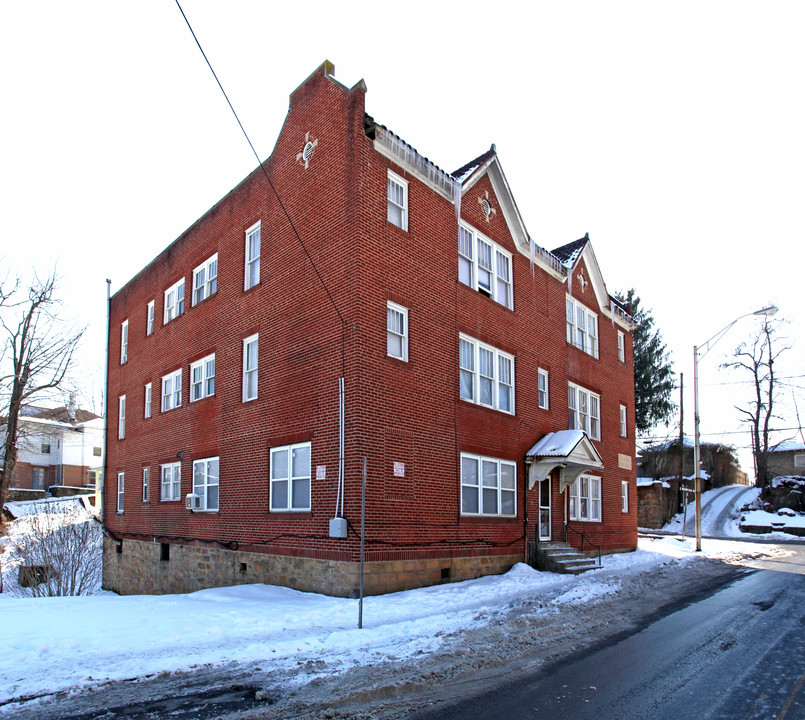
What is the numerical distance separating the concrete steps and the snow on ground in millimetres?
3196

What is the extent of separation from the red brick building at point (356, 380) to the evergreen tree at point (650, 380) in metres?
A: 23.7

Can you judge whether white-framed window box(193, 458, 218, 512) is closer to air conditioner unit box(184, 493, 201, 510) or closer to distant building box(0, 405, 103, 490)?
air conditioner unit box(184, 493, 201, 510)

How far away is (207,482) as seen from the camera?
19203 millimetres

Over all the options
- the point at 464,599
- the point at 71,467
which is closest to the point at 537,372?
the point at 464,599

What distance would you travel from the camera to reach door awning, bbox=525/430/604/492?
18.6 meters

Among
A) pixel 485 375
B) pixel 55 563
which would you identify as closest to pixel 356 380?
pixel 485 375

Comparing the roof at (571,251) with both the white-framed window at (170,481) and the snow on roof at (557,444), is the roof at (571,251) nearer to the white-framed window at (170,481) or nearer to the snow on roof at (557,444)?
the snow on roof at (557,444)

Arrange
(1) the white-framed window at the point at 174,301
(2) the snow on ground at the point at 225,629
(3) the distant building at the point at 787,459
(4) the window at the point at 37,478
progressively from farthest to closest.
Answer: (4) the window at the point at 37,478
(3) the distant building at the point at 787,459
(1) the white-framed window at the point at 174,301
(2) the snow on ground at the point at 225,629

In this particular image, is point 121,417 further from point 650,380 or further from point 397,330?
point 650,380

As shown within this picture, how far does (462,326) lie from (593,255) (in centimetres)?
1042

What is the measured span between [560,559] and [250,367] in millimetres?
10188

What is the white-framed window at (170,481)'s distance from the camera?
21.1 meters

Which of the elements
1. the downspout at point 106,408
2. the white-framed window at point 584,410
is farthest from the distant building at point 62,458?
the white-framed window at point 584,410

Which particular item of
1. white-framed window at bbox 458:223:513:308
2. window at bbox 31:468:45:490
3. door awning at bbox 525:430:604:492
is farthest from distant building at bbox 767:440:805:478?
window at bbox 31:468:45:490
